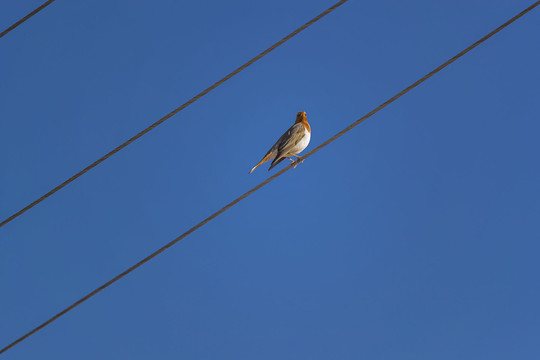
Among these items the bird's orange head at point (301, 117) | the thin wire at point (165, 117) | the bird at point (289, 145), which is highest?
the bird's orange head at point (301, 117)

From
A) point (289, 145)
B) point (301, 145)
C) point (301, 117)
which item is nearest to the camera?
point (289, 145)

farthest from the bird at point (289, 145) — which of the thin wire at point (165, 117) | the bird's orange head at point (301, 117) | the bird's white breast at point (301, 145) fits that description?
the thin wire at point (165, 117)

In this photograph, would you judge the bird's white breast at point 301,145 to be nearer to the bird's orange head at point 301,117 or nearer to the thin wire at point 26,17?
the bird's orange head at point 301,117

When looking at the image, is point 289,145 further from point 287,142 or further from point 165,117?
point 165,117

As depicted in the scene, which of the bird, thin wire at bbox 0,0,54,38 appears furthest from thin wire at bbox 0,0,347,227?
the bird

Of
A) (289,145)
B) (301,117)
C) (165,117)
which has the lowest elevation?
(165,117)

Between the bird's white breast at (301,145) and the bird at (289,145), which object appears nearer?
the bird at (289,145)

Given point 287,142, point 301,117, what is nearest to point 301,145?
point 287,142

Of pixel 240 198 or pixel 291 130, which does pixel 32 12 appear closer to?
pixel 240 198

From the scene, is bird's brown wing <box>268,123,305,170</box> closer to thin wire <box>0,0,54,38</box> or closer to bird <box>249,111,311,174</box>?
bird <box>249,111,311,174</box>

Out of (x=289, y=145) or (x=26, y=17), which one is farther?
(x=289, y=145)

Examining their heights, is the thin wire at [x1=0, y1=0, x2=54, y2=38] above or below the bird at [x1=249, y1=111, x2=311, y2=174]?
below

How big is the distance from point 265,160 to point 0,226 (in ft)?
24.6

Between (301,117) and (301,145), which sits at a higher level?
(301,117)
